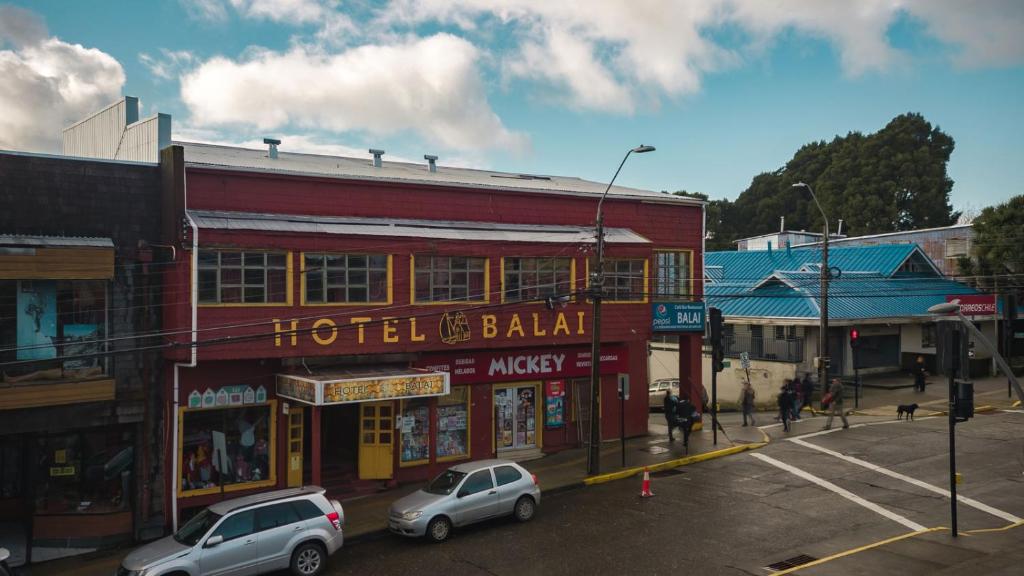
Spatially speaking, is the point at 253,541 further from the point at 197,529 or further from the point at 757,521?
the point at 757,521

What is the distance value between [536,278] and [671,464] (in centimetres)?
699

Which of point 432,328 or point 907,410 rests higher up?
point 432,328

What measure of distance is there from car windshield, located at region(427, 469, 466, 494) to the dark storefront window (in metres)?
8.20

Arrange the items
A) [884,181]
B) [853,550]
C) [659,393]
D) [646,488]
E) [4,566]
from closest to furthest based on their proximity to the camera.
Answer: [4,566] → [853,550] → [646,488] → [659,393] → [884,181]

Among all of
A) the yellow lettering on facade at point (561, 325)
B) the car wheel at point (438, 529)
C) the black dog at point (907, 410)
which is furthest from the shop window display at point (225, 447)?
the black dog at point (907, 410)

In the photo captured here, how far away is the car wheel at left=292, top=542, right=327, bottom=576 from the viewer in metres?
15.3

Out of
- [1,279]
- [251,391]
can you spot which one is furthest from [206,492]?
[1,279]

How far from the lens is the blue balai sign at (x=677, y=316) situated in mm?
27875

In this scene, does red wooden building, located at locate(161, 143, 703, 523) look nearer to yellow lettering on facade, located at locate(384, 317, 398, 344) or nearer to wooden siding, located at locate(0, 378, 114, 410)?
yellow lettering on facade, located at locate(384, 317, 398, 344)

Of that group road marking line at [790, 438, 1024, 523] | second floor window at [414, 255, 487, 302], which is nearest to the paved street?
road marking line at [790, 438, 1024, 523]

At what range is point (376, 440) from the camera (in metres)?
22.8

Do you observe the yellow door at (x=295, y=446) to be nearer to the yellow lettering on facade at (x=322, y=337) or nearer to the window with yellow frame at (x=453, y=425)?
the yellow lettering on facade at (x=322, y=337)

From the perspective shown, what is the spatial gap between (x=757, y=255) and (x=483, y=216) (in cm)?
2814

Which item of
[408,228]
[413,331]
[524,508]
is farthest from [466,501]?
[408,228]
